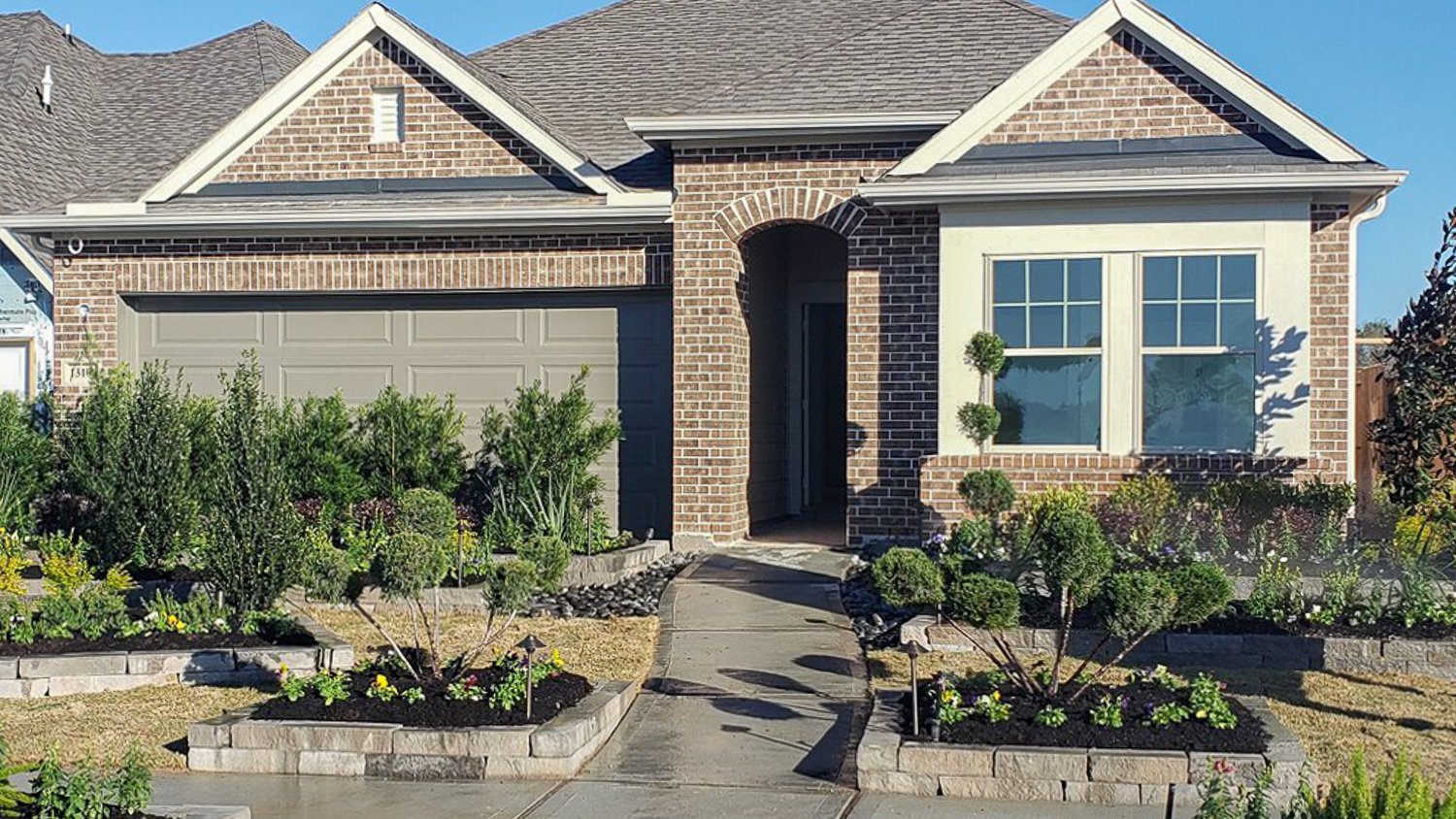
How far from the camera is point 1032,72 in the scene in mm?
13875

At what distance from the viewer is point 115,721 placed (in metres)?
8.98

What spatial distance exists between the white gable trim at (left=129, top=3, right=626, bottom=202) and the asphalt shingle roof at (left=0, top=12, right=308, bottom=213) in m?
1.56

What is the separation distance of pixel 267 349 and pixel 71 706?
7247 mm

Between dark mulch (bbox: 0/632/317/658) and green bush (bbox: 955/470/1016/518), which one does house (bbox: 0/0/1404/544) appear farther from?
dark mulch (bbox: 0/632/317/658)

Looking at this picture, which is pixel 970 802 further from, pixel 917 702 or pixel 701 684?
pixel 701 684

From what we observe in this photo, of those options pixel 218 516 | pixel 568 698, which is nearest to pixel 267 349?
pixel 218 516

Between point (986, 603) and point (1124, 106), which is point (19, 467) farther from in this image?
point (1124, 106)

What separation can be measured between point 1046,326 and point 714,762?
6.76 metres

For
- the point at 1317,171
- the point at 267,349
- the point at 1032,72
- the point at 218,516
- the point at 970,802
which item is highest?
the point at 1032,72

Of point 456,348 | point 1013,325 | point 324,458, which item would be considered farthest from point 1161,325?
point 324,458

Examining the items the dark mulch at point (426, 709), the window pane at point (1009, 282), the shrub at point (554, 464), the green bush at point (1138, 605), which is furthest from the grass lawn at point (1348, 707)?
the window pane at point (1009, 282)

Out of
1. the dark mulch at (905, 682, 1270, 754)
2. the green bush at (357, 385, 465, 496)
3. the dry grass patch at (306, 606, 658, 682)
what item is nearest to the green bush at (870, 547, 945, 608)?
the dark mulch at (905, 682, 1270, 754)

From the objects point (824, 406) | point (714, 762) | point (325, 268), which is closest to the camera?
point (714, 762)

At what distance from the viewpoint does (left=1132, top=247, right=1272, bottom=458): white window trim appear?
1332 centimetres
